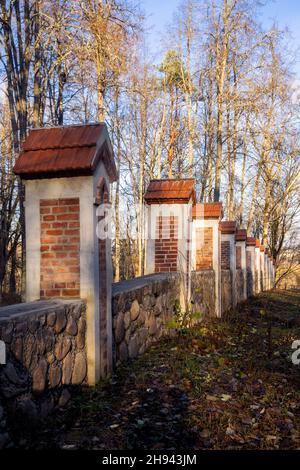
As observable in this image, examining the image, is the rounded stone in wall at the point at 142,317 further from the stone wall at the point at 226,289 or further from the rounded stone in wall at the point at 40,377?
the stone wall at the point at 226,289

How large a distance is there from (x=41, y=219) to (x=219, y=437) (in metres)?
2.25

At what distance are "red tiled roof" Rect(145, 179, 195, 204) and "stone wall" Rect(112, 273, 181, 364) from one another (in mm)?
1185

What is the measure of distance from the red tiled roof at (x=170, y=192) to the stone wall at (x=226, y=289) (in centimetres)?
447

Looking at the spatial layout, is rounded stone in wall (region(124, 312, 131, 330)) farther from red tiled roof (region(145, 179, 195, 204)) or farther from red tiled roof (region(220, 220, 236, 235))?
red tiled roof (region(220, 220, 236, 235))

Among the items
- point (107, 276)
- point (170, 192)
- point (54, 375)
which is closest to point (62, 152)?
point (107, 276)

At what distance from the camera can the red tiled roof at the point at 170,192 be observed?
6999 millimetres

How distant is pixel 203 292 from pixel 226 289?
3.22 meters

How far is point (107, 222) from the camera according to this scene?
13.7 feet

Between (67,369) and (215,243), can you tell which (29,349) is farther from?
(215,243)

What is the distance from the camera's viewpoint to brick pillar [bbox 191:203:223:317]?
9.85 metres

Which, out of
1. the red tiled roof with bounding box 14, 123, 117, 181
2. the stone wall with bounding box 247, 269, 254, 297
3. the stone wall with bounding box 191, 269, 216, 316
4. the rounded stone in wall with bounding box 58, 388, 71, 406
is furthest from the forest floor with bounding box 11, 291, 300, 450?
the stone wall with bounding box 247, 269, 254, 297

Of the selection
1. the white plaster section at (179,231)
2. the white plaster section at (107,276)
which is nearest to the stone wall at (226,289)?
the white plaster section at (179,231)

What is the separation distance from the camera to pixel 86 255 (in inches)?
150
